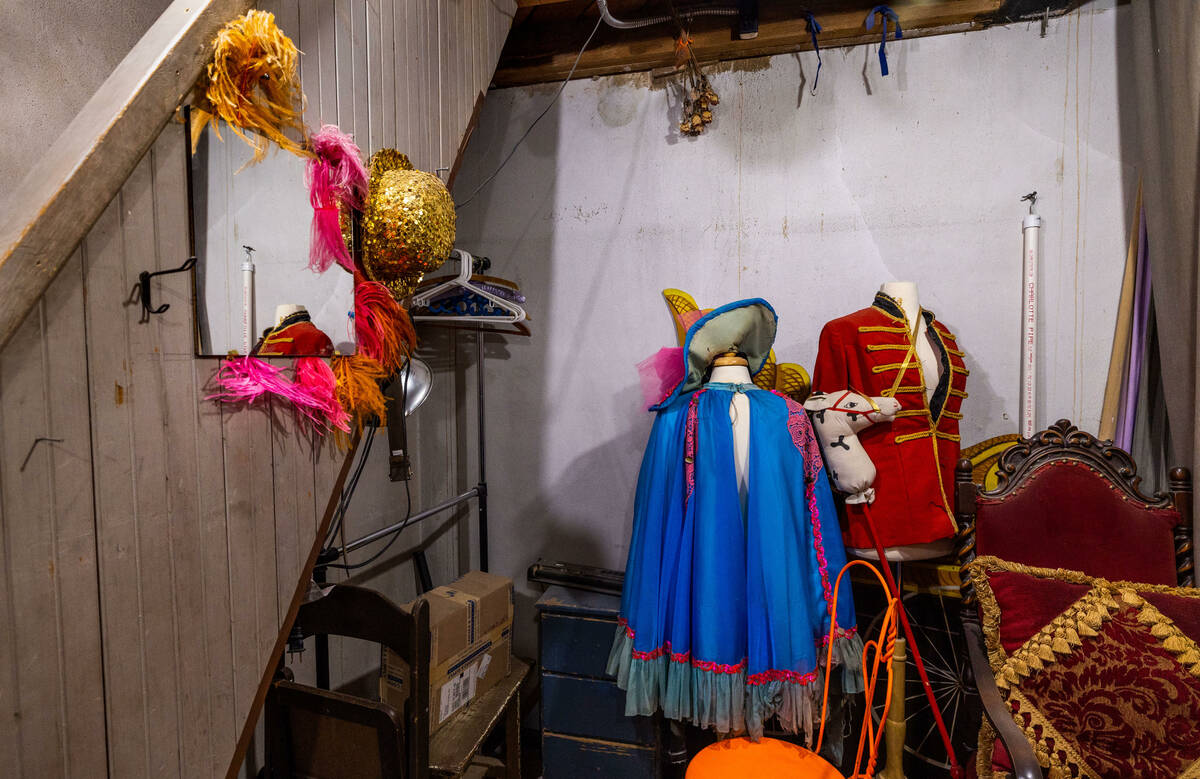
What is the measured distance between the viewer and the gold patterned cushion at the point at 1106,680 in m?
1.16

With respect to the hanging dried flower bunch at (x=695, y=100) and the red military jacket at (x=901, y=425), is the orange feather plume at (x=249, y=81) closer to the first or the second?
the red military jacket at (x=901, y=425)

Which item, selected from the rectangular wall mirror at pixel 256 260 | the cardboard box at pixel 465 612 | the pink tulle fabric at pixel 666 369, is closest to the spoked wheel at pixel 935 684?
the pink tulle fabric at pixel 666 369

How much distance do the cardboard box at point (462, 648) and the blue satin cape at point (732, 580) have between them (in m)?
0.39

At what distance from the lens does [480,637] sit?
170 cm

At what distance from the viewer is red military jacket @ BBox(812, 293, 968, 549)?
62.1 inches

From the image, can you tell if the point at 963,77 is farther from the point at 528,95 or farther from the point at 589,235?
the point at 528,95

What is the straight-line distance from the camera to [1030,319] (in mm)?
1854

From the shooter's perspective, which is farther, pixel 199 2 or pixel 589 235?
pixel 589 235

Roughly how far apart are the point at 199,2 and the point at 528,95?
178cm

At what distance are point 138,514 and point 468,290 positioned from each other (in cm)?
133

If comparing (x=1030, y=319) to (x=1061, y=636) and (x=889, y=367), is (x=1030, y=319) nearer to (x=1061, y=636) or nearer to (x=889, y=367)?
(x=889, y=367)

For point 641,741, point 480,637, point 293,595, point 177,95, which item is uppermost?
point 177,95

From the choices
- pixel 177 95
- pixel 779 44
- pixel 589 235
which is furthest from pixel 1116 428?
pixel 177 95

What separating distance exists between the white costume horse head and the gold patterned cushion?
39cm
